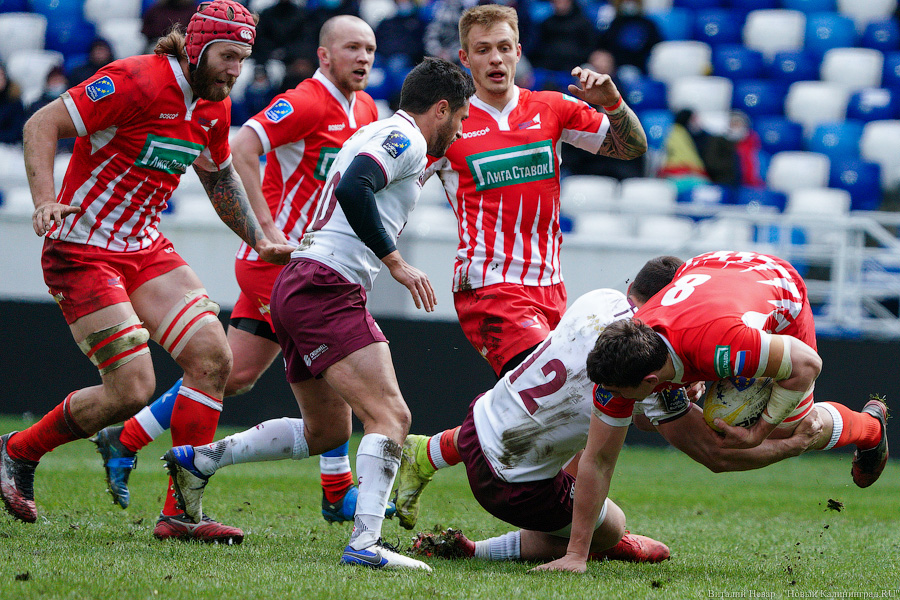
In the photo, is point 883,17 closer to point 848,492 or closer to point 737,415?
point 848,492

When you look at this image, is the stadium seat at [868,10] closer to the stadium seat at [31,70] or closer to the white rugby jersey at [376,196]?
the stadium seat at [31,70]

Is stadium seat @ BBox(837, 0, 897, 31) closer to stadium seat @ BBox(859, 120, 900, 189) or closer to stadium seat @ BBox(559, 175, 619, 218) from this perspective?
stadium seat @ BBox(859, 120, 900, 189)

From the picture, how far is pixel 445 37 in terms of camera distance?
12969 mm

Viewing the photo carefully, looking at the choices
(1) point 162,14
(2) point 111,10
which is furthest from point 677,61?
(2) point 111,10

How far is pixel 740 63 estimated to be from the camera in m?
14.3

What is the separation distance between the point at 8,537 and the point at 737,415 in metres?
3.15

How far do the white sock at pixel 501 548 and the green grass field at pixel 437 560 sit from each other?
15cm

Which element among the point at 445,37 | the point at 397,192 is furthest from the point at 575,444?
the point at 445,37

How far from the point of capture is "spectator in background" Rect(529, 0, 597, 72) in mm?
13102

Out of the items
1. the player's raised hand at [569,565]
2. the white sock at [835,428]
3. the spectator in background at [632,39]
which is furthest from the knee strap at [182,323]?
the spectator in background at [632,39]

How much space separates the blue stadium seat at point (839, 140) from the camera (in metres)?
13.0

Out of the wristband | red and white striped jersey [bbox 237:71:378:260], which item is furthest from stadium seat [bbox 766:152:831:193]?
red and white striped jersey [bbox 237:71:378:260]

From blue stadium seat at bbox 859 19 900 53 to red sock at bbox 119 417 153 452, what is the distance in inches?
475

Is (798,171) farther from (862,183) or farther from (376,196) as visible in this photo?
(376,196)
